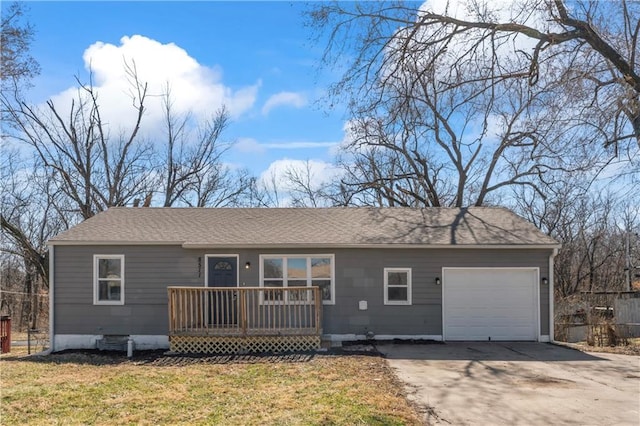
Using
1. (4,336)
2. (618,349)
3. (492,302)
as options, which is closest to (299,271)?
(492,302)

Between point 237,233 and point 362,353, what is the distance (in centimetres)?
468

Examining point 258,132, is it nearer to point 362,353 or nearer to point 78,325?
point 78,325

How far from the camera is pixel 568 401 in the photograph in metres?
7.13

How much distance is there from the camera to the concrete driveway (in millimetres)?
6426

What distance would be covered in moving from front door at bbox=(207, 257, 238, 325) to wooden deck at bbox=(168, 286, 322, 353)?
0.19 metres

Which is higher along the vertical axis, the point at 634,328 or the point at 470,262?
the point at 470,262

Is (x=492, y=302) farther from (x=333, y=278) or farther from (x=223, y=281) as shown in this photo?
(x=223, y=281)

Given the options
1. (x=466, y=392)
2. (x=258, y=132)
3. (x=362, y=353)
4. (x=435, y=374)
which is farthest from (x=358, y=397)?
(x=258, y=132)

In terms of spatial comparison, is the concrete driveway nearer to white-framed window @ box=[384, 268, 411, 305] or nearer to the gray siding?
the gray siding

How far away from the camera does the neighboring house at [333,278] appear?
12969mm

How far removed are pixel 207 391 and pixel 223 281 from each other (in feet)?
18.5

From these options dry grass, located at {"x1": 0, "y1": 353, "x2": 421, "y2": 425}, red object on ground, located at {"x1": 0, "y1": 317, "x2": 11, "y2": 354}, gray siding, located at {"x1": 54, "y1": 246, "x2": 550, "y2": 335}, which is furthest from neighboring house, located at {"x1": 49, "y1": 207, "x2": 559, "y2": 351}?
dry grass, located at {"x1": 0, "y1": 353, "x2": 421, "y2": 425}

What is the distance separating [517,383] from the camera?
830 centimetres

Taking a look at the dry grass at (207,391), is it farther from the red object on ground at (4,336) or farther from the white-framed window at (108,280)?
the red object on ground at (4,336)
